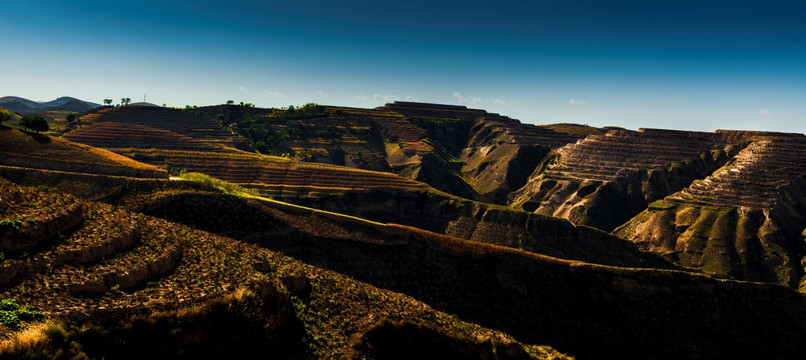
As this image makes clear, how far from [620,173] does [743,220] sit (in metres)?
37.0

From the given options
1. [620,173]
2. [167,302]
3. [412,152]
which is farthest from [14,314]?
[412,152]

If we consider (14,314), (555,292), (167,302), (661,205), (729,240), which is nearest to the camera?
(14,314)

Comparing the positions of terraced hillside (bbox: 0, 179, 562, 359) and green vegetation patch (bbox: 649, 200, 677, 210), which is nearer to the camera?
terraced hillside (bbox: 0, 179, 562, 359)

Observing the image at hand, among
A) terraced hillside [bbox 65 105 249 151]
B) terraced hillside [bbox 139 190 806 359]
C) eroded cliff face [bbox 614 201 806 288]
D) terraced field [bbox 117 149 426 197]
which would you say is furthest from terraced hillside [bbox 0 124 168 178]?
eroded cliff face [bbox 614 201 806 288]

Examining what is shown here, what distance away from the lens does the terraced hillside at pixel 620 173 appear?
425ft

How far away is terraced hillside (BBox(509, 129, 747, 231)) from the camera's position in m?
130

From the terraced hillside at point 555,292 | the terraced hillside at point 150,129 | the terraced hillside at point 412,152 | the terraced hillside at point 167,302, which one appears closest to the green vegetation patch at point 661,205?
the terraced hillside at point 412,152

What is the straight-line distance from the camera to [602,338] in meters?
45.5

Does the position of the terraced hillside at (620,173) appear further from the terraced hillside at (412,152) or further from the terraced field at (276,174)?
the terraced field at (276,174)

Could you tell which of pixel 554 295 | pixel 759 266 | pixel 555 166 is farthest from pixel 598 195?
pixel 554 295

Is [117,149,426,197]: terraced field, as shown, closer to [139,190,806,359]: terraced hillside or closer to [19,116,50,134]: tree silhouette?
[19,116,50,134]: tree silhouette

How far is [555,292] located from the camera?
48938 millimetres

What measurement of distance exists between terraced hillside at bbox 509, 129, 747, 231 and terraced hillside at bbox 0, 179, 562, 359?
98004 millimetres

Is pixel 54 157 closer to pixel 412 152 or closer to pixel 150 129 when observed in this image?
pixel 150 129
